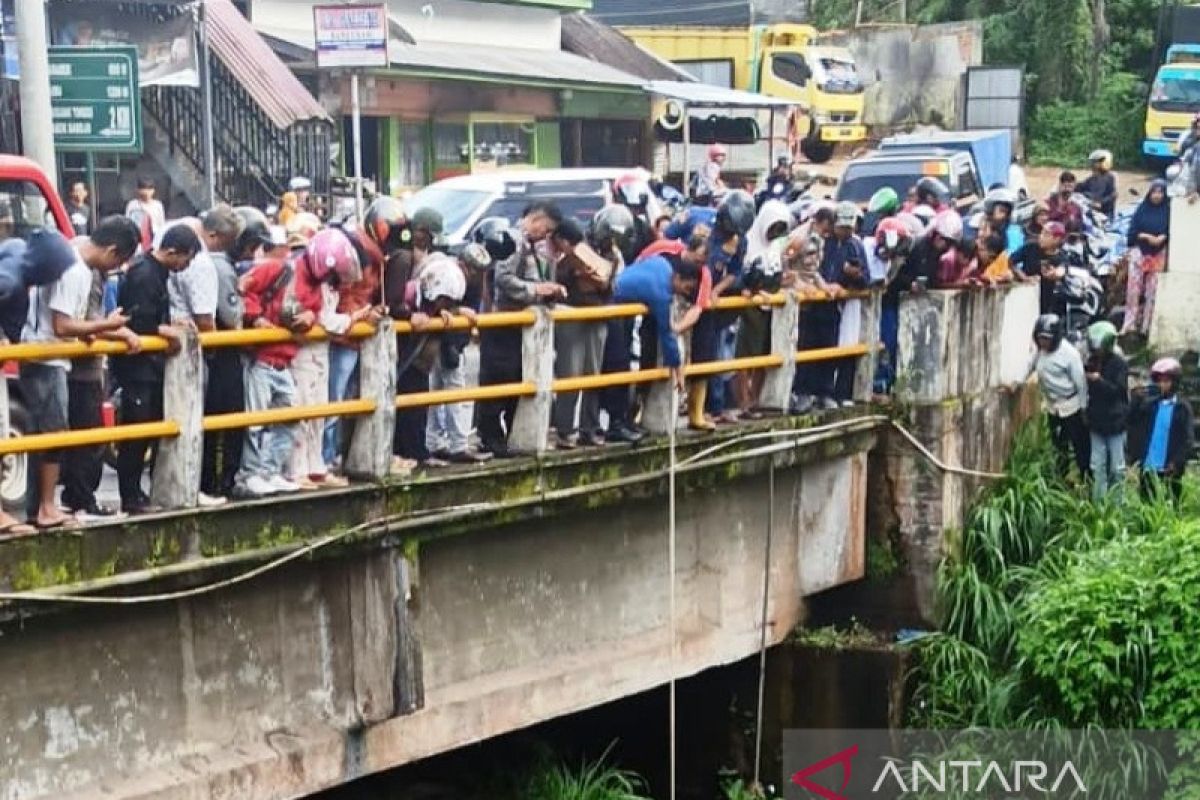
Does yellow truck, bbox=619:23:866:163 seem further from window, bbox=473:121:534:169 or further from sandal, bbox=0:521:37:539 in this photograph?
sandal, bbox=0:521:37:539

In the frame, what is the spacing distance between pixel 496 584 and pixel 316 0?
16022 mm

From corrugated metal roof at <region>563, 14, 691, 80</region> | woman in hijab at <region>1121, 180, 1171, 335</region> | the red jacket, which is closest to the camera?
the red jacket

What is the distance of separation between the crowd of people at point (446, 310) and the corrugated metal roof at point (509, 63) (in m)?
11.1

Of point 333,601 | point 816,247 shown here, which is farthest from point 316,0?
point 333,601

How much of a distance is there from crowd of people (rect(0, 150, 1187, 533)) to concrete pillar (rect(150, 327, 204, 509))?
0.29 ft

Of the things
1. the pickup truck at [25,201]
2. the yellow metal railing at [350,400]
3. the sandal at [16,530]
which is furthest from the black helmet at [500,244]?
the sandal at [16,530]

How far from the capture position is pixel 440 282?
8.15 meters

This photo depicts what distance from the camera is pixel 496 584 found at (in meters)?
8.77

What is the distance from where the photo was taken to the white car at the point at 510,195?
51.0 feet

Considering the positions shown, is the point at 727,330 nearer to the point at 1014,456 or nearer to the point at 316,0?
the point at 1014,456

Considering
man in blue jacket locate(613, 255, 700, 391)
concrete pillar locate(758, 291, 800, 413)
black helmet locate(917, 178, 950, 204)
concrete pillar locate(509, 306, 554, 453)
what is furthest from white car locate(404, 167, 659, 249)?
concrete pillar locate(509, 306, 554, 453)

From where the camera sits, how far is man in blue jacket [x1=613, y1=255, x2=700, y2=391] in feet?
30.0

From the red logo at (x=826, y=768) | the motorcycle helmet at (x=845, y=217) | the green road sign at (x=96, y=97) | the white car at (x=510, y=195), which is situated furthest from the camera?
the white car at (x=510, y=195)

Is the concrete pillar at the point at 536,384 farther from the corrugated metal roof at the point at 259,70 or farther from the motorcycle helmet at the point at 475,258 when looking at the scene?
the corrugated metal roof at the point at 259,70
